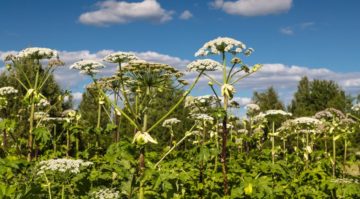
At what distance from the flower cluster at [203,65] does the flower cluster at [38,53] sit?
3.09m

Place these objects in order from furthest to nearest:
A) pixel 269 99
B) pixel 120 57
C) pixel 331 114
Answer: pixel 269 99 → pixel 331 114 → pixel 120 57

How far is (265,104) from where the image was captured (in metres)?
72.2

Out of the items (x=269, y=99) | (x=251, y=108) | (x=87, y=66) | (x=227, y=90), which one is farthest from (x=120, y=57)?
(x=269, y=99)

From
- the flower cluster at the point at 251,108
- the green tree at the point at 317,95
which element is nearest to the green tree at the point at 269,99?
the green tree at the point at 317,95

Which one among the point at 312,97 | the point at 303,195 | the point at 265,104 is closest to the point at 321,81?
the point at 312,97

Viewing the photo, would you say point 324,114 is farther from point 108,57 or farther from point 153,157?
point 108,57

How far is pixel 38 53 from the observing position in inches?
380

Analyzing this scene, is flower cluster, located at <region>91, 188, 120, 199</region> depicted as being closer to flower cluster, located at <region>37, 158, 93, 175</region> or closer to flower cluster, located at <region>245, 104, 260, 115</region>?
flower cluster, located at <region>37, 158, 93, 175</region>

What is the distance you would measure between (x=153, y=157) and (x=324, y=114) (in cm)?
550

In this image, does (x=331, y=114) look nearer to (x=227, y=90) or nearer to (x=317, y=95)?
(x=227, y=90)

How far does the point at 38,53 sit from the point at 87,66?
221cm

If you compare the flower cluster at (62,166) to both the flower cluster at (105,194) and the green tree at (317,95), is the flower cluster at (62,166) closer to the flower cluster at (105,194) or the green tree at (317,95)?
the flower cluster at (105,194)

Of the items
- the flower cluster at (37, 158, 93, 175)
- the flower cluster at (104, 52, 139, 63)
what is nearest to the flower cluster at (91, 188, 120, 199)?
the flower cluster at (37, 158, 93, 175)

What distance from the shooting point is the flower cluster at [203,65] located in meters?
8.26
